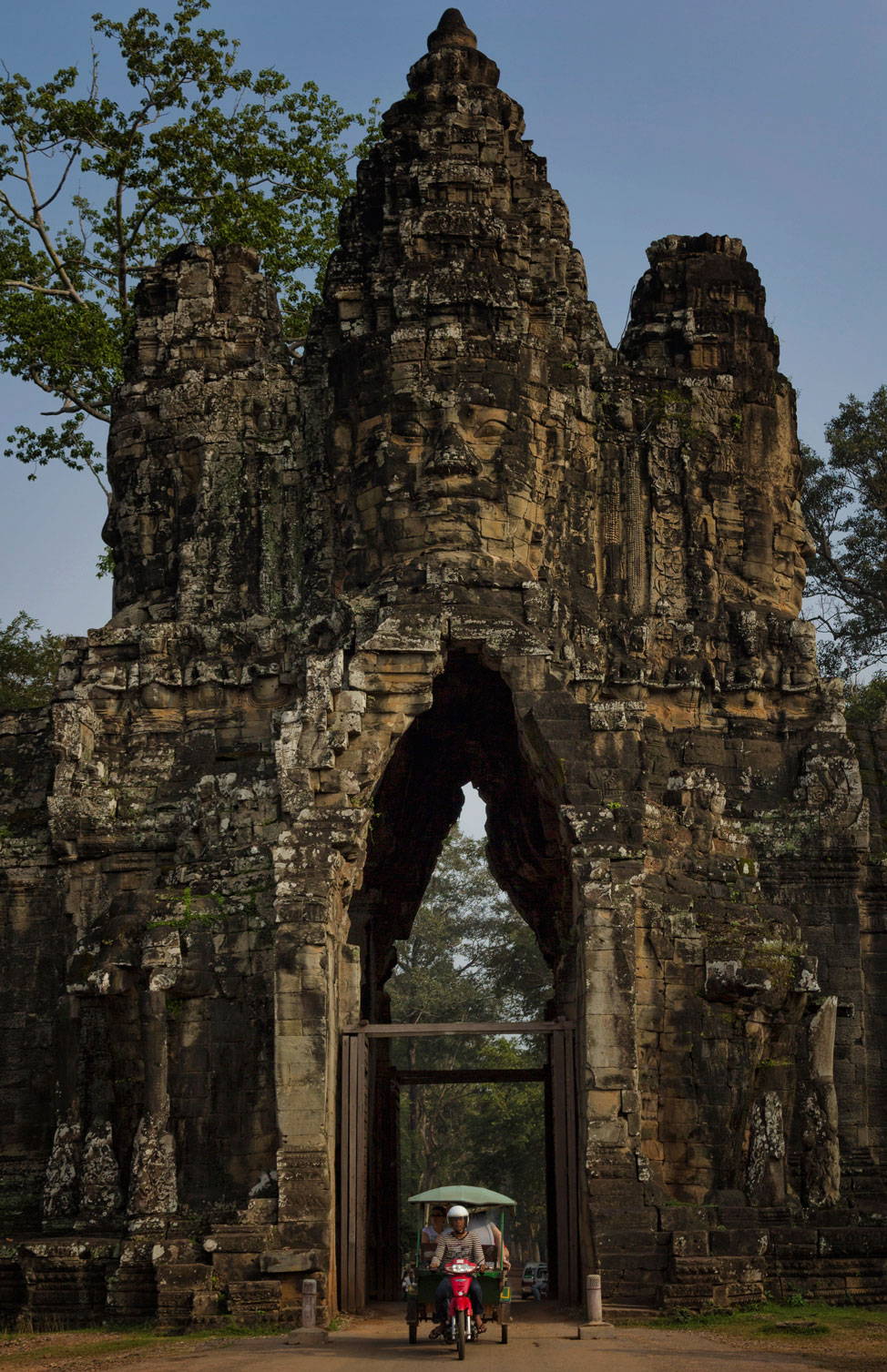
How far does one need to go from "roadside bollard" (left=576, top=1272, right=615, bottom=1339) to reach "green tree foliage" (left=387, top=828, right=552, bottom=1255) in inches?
908

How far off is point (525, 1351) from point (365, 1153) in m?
4.21

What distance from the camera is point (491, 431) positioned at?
23062 millimetres

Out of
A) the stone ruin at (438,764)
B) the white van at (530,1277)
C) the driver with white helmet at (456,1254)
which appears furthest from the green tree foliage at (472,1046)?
the driver with white helmet at (456,1254)

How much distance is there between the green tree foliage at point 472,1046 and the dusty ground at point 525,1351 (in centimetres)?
2314

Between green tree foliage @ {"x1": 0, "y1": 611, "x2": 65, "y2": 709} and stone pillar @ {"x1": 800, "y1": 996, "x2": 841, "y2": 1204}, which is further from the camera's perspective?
green tree foliage @ {"x1": 0, "y1": 611, "x2": 65, "y2": 709}

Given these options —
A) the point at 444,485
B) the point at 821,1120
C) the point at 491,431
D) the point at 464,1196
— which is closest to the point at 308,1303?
the point at 464,1196

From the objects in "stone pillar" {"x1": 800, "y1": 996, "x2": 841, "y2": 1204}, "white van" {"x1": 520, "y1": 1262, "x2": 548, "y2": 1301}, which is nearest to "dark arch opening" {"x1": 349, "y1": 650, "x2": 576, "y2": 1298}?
"stone pillar" {"x1": 800, "y1": 996, "x2": 841, "y2": 1204}

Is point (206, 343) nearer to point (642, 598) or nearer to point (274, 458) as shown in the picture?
point (274, 458)

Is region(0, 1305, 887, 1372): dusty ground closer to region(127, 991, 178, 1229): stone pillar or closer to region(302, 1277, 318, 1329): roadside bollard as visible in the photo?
region(302, 1277, 318, 1329): roadside bollard

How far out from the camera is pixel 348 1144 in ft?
64.4

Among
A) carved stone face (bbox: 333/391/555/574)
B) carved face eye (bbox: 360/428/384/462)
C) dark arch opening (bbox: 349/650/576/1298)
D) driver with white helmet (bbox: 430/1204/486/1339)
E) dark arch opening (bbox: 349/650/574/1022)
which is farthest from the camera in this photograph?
dark arch opening (bbox: 349/650/574/1022)

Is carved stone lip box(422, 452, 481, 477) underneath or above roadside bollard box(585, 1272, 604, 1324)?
above

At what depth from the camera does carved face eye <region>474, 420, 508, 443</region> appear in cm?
2302

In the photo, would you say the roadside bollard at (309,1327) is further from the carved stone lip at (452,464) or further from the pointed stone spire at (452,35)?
the pointed stone spire at (452,35)
